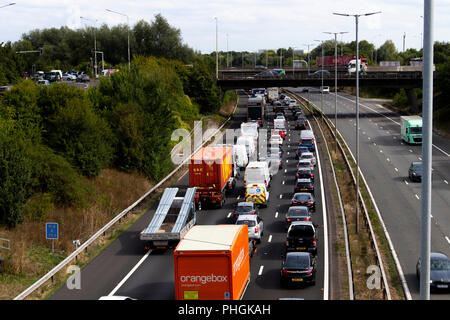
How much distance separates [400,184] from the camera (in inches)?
1977

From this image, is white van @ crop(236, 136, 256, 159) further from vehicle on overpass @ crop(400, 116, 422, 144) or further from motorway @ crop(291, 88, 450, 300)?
vehicle on overpass @ crop(400, 116, 422, 144)

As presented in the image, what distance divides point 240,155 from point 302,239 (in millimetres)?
25520

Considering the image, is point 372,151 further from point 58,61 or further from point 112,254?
point 58,61

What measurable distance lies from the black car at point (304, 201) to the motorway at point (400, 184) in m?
4.67

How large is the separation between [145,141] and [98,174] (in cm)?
662

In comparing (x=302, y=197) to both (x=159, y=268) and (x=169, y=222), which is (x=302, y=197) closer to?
(x=169, y=222)

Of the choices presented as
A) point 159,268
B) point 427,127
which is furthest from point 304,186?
point 427,127

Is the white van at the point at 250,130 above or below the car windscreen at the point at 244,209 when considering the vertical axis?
above

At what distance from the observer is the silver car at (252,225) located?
3356 cm

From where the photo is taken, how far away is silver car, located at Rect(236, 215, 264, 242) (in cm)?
3356

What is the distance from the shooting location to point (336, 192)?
46.8 m

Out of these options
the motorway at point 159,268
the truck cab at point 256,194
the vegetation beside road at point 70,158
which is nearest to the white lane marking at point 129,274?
the motorway at point 159,268

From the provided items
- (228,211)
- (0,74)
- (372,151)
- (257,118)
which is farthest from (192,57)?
(228,211)

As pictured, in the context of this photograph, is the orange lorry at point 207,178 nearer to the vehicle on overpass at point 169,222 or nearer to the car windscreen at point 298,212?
the vehicle on overpass at point 169,222
